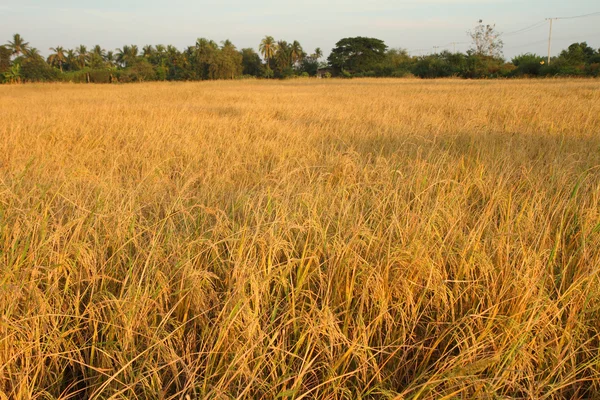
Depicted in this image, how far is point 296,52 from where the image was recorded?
256 feet

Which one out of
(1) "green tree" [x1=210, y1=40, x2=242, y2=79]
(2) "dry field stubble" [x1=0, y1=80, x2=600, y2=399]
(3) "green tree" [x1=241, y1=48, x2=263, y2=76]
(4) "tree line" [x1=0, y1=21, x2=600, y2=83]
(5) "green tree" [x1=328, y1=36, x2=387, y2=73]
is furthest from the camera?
(3) "green tree" [x1=241, y1=48, x2=263, y2=76]

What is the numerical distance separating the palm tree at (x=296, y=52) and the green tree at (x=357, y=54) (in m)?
16.9

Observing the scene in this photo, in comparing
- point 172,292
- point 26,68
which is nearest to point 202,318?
point 172,292

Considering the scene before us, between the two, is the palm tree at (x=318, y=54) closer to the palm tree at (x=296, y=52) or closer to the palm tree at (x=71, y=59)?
the palm tree at (x=296, y=52)

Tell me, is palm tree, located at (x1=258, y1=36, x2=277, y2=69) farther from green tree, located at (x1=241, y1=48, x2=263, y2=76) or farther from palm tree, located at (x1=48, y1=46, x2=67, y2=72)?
palm tree, located at (x1=48, y1=46, x2=67, y2=72)

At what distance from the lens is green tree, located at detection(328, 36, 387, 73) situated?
192ft

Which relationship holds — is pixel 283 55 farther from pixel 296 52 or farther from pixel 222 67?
pixel 222 67

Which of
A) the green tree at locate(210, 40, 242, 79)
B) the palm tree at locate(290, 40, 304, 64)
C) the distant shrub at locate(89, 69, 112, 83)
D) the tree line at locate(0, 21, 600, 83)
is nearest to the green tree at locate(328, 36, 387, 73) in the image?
the tree line at locate(0, 21, 600, 83)

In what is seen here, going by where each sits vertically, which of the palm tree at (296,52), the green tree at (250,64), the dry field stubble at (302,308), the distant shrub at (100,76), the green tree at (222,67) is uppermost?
the palm tree at (296,52)

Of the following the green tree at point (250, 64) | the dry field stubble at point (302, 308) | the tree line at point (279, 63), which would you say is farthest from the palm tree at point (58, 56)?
the dry field stubble at point (302, 308)

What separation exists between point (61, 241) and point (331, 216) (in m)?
1.19

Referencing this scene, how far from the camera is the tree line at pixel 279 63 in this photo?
31.1 m

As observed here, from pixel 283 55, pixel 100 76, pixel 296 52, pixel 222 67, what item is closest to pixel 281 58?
pixel 283 55

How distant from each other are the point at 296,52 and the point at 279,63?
13.6 m
